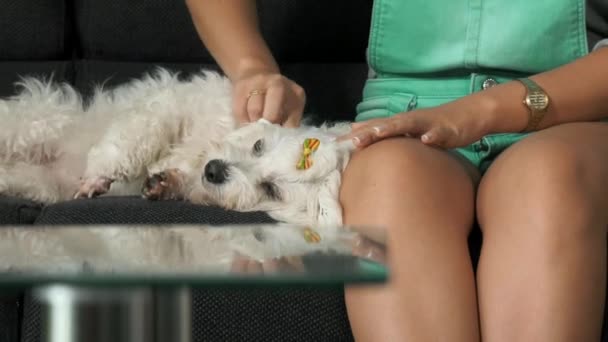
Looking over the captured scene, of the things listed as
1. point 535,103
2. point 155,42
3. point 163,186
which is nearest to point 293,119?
point 163,186

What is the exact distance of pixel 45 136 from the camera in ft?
7.27

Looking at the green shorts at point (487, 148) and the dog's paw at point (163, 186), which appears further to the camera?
the dog's paw at point (163, 186)

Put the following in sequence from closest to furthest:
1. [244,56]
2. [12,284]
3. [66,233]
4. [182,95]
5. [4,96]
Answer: [12,284] → [66,233] → [244,56] → [182,95] → [4,96]

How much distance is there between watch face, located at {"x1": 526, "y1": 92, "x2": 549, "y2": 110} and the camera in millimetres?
1630

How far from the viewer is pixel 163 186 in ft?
6.07

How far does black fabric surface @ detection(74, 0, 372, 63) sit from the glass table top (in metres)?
1.59

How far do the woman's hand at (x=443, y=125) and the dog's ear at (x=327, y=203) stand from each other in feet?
0.38

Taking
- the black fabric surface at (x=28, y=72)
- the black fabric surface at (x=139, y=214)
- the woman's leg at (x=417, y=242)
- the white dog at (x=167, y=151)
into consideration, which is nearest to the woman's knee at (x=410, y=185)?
the woman's leg at (x=417, y=242)

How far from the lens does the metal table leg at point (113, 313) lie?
0.74m

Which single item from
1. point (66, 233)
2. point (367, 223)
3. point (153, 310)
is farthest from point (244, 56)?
point (153, 310)

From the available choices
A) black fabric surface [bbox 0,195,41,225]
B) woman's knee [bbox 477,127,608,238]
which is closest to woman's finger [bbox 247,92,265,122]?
black fabric surface [bbox 0,195,41,225]

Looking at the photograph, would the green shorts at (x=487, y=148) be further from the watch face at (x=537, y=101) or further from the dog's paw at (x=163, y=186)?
the dog's paw at (x=163, y=186)

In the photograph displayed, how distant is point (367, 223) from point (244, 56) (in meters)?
0.69

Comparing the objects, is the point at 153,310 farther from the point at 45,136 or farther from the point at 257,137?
the point at 45,136
